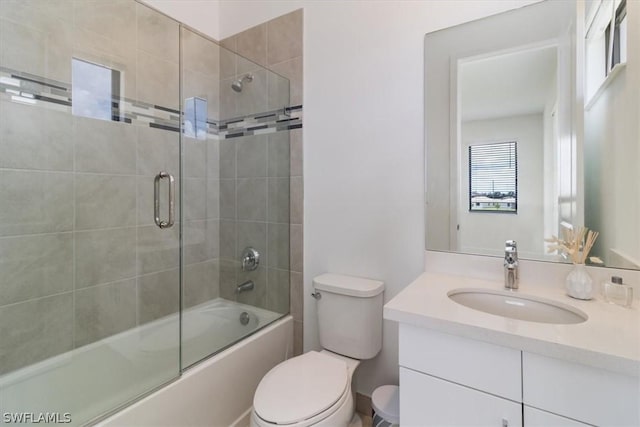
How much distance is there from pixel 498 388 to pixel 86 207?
1933mm

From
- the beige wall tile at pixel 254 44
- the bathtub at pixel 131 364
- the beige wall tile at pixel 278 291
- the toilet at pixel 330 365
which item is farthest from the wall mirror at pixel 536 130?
the bathtub at pixel 131 364

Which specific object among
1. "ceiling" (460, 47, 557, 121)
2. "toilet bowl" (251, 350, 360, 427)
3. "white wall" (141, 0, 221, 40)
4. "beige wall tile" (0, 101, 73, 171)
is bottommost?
"toilet bowl" (251, 350, 360, 427)

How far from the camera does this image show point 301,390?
1174 millimetres

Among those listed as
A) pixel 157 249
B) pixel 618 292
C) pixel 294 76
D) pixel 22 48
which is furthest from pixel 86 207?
pixel 618 292

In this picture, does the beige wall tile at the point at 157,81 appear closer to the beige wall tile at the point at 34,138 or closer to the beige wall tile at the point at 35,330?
the beige wall tile at the point at 34,138

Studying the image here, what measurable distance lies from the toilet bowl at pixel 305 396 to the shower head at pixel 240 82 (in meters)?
1.68

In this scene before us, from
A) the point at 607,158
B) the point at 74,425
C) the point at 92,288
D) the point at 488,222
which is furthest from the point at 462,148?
the point at 92,288

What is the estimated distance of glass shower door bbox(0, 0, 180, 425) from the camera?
133cm

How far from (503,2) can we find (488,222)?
938 millimetres

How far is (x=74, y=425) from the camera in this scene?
1.09 metres

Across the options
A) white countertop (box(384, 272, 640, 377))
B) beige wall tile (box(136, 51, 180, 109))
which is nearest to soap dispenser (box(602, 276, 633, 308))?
white countertop (box(384, 272, 640, 377))

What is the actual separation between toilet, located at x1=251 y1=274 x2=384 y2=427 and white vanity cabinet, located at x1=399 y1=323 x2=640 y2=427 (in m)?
0.30

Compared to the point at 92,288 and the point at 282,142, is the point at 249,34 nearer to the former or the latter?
the point at 282,142

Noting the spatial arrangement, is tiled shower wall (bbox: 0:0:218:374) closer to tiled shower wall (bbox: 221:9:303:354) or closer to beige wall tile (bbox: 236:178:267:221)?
beige wall tile (bbox: 236:178:267:221)
